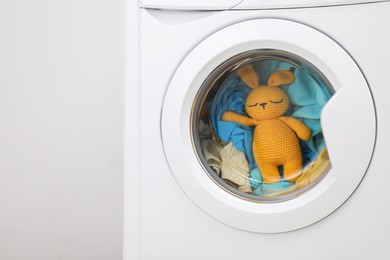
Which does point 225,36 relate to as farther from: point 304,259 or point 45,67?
point 45,67

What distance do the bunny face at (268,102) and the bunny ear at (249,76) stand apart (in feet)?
0.05

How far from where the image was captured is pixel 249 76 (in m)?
0.91

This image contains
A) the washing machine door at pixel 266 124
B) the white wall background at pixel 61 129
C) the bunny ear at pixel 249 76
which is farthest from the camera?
the white wall background at pixel 61 129

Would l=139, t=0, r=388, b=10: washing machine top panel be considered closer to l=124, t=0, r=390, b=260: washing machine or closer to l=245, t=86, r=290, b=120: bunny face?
l=124, t=0, r=390, b=260: washing machine

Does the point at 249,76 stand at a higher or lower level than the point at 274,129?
higher

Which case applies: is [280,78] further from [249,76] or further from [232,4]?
[232,4]

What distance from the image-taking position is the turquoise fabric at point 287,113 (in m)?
0.87

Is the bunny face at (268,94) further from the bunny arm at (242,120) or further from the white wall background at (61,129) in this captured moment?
the white wall background at (61,129)

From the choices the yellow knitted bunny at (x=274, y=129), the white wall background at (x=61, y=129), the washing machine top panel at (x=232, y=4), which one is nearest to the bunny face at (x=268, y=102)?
the yellow knitted bunny at (x=274, y=129)

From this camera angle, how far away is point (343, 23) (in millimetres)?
809

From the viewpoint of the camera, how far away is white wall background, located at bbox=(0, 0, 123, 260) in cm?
133

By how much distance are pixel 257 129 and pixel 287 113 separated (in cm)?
8

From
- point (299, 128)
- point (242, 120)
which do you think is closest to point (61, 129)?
point (242, 120)

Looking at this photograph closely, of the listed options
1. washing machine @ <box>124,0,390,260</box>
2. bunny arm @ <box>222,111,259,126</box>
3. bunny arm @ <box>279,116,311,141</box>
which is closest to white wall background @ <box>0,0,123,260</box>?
washing machine @ <box>124,0,390,260</box>
